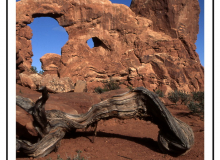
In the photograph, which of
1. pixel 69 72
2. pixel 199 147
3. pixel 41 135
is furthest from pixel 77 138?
pixel 69 72

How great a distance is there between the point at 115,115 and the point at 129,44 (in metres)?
17.0

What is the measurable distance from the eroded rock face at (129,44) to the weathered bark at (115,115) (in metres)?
14.8

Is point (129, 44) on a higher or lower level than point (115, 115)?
higher

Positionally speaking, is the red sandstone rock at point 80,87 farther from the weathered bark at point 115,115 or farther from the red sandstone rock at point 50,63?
the weathered bark at point 115,115

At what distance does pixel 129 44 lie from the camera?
20.3 metres

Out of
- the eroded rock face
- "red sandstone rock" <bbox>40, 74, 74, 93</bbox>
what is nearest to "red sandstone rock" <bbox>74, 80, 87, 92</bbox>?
"red sandstone rock" <bbox>40, 74, 74, 93</bbox>

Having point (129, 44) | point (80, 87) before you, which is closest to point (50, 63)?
point (80, 87)

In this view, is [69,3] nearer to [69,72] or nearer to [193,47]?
[69,72]

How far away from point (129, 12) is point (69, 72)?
9443 millimetres

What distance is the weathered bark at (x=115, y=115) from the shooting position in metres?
3.38

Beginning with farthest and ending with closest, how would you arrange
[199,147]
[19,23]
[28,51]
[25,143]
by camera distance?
[28,51], [19,23], [199,147], [25,143]

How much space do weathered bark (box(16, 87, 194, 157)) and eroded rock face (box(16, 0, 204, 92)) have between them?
581 inches

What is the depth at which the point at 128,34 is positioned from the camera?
2025 cm

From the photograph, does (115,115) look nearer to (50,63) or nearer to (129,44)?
(129,44)
